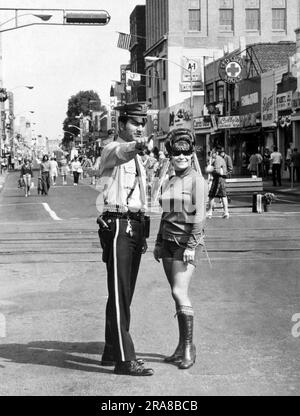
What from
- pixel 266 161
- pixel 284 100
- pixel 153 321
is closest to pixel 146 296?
pixel 153 321

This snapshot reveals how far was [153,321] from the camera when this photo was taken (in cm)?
724

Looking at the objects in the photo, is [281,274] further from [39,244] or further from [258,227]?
[258,227]

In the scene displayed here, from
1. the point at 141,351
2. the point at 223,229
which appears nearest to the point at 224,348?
the point at 141,351

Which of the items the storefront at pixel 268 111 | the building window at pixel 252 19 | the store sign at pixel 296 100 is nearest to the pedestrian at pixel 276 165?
the store sign at pixel 296 100

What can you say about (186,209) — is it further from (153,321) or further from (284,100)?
(284,100)

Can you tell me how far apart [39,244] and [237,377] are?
8491 mm

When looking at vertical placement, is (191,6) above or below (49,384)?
above

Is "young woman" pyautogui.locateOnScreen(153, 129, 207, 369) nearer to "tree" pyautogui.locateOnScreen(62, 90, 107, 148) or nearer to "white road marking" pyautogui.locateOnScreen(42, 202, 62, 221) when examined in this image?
"white road marking" pyautogui.locateOnScreen(42, 202, 62, 221)

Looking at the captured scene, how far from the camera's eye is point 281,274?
9938 millimetres

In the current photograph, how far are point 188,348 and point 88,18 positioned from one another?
16.8 meters

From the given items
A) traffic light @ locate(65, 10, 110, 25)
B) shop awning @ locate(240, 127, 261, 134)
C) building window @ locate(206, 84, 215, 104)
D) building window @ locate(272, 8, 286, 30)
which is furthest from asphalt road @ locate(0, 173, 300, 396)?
building window @ locate(272, 8, 286, 30)

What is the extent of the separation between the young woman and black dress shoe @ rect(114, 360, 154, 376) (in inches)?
14.5

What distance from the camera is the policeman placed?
18.6ft

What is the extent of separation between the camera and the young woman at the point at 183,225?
5.87 meters
